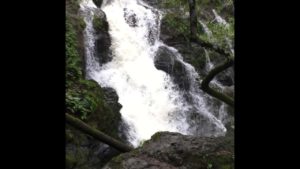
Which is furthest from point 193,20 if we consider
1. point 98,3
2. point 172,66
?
point 98,3

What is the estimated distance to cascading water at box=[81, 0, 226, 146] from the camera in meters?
16.3

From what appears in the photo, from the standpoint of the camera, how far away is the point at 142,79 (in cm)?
1827

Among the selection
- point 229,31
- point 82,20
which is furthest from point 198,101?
point 229,31

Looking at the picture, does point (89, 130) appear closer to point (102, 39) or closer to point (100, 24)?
point (102, 39)

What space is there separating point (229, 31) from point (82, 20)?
11.1 m

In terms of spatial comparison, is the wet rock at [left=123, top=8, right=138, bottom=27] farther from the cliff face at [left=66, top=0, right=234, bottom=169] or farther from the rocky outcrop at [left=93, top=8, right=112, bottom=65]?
the rocky outcrop at [left=93, top=8, right=112, bottom=65]

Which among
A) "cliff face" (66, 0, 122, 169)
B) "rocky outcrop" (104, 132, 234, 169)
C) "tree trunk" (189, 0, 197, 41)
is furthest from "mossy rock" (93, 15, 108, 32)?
"rocky outcrop" (104, 132, 234, 169)

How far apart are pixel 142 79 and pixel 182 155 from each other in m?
11.6

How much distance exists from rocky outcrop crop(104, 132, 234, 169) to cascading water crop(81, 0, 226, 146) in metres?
7.35

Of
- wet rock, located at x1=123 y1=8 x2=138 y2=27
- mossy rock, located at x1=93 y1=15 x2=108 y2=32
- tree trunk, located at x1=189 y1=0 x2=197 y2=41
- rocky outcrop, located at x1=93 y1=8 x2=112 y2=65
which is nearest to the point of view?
tree trunk, located at x1=189 y1=0 x2=197 y2=41

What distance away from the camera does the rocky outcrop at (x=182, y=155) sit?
6.48 m
